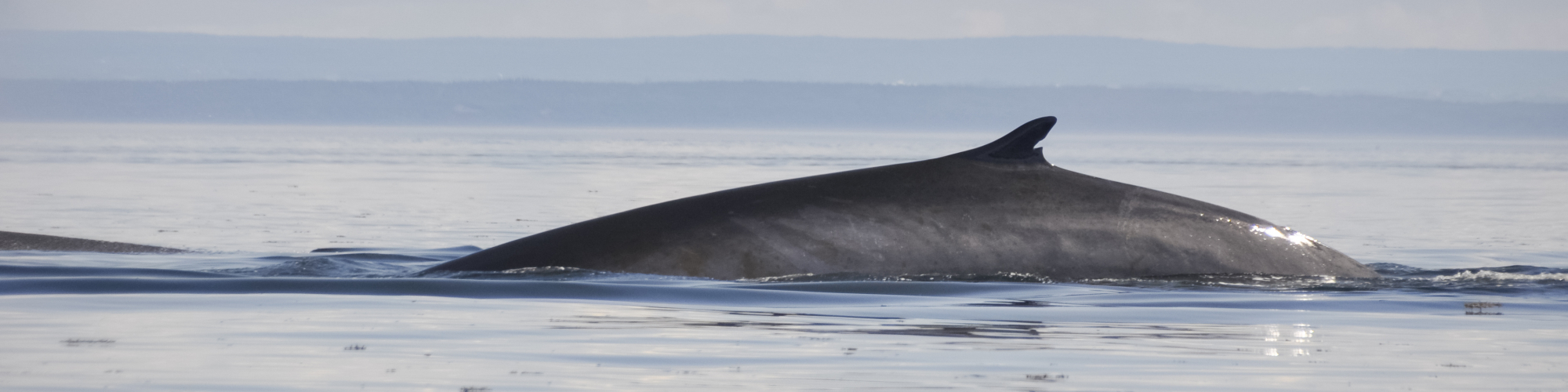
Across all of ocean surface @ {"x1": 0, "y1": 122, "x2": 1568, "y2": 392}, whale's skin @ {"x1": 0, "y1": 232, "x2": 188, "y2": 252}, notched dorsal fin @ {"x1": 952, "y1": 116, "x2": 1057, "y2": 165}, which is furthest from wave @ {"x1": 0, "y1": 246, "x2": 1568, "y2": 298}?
whale's skin @ {"x1": 0, "y1": 232, "x2": 188, "y2": 252}

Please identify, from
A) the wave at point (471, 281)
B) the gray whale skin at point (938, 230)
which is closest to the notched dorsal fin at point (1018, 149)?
the gray whale skin at point (938, 230)

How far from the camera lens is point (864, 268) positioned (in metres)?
8.84

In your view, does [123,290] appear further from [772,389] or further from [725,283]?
[772,389]

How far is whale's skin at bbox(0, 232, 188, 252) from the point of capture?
12.0 metres

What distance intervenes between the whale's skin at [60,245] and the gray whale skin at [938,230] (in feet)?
14.5

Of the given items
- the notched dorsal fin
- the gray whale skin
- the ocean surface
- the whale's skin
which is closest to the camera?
the ocean surface

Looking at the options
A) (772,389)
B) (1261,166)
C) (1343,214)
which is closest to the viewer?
(772,389)

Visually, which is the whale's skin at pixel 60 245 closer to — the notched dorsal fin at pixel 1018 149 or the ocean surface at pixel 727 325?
the ocean surface at pixel 727 325

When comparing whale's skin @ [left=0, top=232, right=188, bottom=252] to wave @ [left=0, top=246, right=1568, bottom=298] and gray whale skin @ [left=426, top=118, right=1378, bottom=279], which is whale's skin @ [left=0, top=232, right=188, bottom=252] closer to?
wave @ [left=0, top=246, right=1568, bottom=298]

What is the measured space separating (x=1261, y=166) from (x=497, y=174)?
2000cm

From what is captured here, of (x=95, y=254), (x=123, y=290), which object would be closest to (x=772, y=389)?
(x=123, y=290)

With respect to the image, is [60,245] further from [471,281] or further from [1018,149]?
[1018,149]

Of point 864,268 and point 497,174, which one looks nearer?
point 864,268

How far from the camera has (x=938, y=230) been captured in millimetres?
8914
